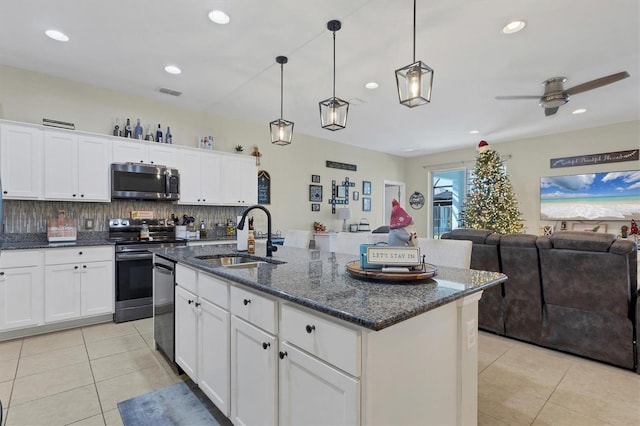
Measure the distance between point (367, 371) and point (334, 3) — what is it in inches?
101

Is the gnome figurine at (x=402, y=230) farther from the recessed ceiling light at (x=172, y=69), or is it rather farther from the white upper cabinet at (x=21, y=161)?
the white upper cabinet at (x=21, y=161)

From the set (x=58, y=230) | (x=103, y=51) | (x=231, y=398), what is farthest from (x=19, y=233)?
(x=231, y=398)

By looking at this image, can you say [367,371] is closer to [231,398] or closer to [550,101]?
[231,398]

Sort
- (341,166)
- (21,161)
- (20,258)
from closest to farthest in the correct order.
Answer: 1. (20,258)
2. (21,161)
3. (341,166)

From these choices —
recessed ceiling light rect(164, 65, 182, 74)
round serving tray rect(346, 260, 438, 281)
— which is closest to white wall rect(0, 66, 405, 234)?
recessed ceiling light rect(164, 65, 182, 74)

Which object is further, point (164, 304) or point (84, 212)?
point (84, 212)

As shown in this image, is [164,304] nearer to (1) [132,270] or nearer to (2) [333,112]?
(1) [132,270]

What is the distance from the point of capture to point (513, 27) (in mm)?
2791

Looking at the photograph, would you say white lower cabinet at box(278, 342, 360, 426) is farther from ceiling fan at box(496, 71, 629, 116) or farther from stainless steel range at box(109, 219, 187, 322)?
ceiling fan at box(496, 71, 629, 116)

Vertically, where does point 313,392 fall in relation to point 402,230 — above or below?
below

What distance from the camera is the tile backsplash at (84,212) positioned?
3654 mm

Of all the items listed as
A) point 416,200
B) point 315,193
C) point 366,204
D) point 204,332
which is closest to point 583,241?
point 204,332

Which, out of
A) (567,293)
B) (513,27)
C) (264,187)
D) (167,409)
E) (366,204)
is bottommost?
(167,409)

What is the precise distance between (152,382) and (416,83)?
2842mm
